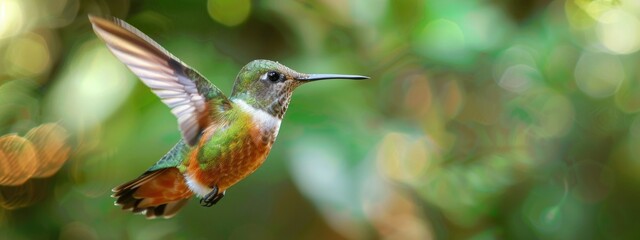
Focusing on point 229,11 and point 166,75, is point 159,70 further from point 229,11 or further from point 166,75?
point 229,11

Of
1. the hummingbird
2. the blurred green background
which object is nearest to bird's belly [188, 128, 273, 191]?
the hummingbird

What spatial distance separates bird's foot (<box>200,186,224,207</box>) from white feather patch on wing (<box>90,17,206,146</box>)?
0.02 m

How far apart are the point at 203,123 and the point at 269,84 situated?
2 centimetres

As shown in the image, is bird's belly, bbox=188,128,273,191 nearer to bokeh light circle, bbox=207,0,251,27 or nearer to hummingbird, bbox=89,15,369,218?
hummingbird, bbox=89,15,369,218

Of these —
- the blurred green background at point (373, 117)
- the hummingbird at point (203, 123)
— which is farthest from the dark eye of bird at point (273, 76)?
the blurred green background at point (373, 117)

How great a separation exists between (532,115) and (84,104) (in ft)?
2.83

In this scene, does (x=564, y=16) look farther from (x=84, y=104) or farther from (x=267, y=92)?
(x=267, y=92)

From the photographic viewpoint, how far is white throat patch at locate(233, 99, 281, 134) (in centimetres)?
23

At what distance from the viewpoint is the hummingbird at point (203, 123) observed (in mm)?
220

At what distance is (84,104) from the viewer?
811 millimetres

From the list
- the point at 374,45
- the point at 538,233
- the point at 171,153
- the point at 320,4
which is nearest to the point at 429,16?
the point at 374,45

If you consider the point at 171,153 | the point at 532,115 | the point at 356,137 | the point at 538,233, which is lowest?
the point at 538,233

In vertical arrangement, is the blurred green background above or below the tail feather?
below

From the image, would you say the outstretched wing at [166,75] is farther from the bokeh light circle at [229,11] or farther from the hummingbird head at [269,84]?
the bokeh light circle at [229,11]
